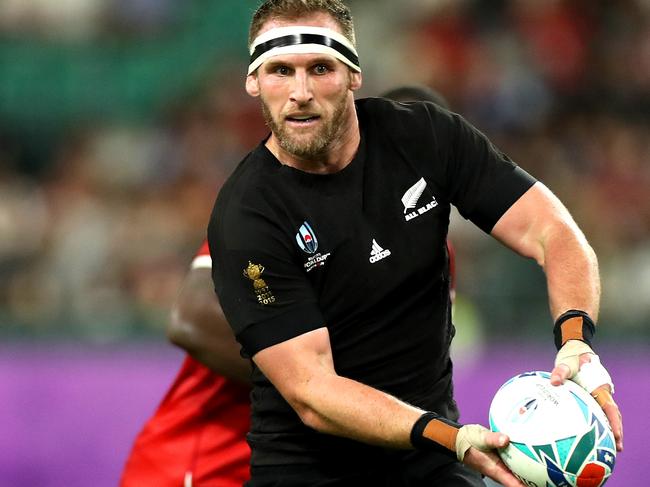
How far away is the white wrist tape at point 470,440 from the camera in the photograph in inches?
148

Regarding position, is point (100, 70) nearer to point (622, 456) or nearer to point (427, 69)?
point (427, 69)

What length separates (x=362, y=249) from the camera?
4309 mm

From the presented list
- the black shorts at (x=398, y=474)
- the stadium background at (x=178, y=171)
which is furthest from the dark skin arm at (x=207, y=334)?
the stadium background at (x=178, y=171)

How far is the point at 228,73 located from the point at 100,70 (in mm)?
1208

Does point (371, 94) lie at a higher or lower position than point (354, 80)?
higher

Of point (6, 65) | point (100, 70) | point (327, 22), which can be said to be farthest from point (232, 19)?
point (327, 22)

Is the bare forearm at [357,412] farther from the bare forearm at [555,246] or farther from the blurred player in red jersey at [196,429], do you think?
the blurred player in red jersey at [196,429]

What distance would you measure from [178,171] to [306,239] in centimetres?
715

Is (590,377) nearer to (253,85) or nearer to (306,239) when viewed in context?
(306,239)

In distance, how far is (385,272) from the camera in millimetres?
4316

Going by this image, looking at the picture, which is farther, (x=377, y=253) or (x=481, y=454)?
(x=377, y=253)

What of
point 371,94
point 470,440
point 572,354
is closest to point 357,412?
point 470,440

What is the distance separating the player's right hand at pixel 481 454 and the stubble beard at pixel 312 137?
105cm

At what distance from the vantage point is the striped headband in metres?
4.29
